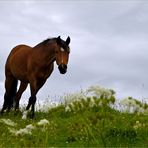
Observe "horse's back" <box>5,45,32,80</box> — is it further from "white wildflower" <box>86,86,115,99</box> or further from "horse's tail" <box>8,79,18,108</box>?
"white wildflower" <box>86,86,115,99</box>

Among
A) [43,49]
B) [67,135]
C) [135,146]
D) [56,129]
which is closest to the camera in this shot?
[135,146]

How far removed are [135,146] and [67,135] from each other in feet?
8.34

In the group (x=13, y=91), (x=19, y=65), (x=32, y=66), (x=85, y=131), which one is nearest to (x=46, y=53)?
(x=32, y=66)

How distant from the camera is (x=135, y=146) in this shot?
1219cm

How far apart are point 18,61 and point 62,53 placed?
11.4 ft

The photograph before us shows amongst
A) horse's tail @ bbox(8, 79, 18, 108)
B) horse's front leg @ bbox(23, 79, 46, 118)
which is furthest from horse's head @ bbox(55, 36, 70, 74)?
horse's tail @ bbox(8, 79, 18, 108)

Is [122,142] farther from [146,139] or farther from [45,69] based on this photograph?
[45,69]

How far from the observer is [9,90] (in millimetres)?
22844

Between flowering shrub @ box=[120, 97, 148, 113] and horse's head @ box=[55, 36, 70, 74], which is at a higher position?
horse's head @ box=[55, 36, 70, 74]

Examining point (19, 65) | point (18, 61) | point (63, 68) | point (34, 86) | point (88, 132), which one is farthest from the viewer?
point (18, 61)

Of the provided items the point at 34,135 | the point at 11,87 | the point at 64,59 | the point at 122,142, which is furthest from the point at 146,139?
the point at 11,87

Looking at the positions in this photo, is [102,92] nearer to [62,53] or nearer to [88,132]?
[88,132]

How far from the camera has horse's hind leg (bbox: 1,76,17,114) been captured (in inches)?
895

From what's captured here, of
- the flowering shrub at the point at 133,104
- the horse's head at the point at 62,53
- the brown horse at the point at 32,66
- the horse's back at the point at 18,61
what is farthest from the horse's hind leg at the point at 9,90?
the flowering shrub at the point at 133,104
